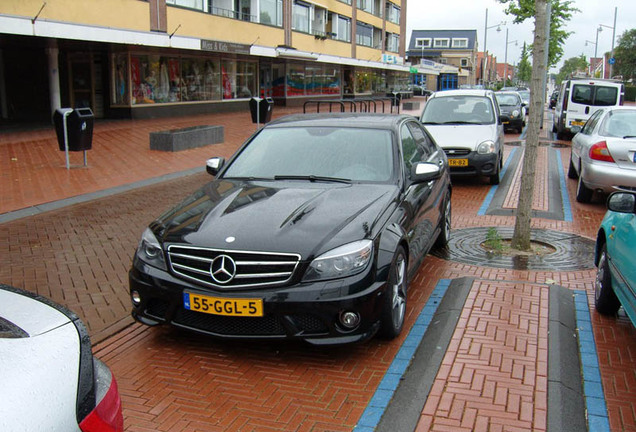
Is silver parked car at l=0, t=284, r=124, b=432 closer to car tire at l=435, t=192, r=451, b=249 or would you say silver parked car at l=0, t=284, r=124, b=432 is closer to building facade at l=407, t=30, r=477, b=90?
car tire at l=435, t=192, r=451, b=249

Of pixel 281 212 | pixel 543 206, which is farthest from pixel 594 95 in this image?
pixel 281 212

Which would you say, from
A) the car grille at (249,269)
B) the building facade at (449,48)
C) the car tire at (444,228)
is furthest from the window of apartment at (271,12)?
the building facade at (449,48)

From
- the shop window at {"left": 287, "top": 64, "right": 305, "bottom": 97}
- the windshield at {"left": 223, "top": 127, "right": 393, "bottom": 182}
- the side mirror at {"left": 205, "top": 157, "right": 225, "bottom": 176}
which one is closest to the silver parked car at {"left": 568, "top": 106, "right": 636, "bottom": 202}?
the windshield at {"left": 223, "top": 127, "right": 393, "bottom": 182}

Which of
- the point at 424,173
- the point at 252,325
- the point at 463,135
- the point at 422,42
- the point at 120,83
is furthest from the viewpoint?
the point at 422,42

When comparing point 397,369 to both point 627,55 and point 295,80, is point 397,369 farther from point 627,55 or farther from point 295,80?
point 627,55

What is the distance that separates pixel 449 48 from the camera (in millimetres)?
106312

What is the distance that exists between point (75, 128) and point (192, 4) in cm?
1492

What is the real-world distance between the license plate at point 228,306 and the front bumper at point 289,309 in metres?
0.03

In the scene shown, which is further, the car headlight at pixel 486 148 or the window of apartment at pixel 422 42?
the window of apartment at pixel 422 42

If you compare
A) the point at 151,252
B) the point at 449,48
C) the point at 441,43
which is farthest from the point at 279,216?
the point at 441,43

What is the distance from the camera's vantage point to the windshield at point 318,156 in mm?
5227

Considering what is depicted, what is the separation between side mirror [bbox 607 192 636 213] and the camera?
13.9 ft

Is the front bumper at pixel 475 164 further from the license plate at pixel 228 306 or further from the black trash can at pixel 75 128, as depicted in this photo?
the license plate at pixel 228 306

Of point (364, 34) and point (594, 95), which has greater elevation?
point (364, 34)
